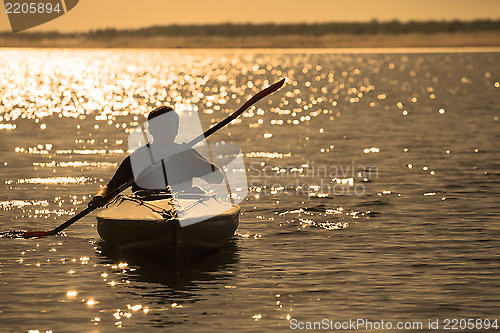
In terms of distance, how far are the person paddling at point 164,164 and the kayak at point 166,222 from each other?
25cm

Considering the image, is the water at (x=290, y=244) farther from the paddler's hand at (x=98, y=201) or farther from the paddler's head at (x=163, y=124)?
the paddler's head at (x=163, y=124)

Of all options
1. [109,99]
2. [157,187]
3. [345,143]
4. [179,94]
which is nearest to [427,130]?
[345,143]

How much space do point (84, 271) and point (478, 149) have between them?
21576 mm

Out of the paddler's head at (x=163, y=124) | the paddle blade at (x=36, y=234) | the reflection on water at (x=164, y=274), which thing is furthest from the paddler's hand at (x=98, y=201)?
the paddle blade at (x=36, y=234)

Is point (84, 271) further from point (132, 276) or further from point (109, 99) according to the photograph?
point (109, 99)

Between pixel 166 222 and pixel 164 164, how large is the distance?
44.5 inches

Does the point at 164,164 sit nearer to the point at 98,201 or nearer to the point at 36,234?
Answer: the point at 98,201

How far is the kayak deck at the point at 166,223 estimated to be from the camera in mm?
15516

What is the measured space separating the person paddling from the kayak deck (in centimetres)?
30

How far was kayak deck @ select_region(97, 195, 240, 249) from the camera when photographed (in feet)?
50.9

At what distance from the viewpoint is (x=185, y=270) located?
15531mm

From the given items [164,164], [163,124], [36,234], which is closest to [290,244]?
[164,164]

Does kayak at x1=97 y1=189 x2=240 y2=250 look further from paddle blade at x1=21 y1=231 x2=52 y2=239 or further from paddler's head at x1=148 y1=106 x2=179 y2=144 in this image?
paddle blade at x1=21 y1=231 x2=52 y2=239

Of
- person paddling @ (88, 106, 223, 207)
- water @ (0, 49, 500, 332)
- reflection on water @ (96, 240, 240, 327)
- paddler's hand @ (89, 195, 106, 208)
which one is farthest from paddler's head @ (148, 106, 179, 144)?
water @ (0, 49, 500, 332)
